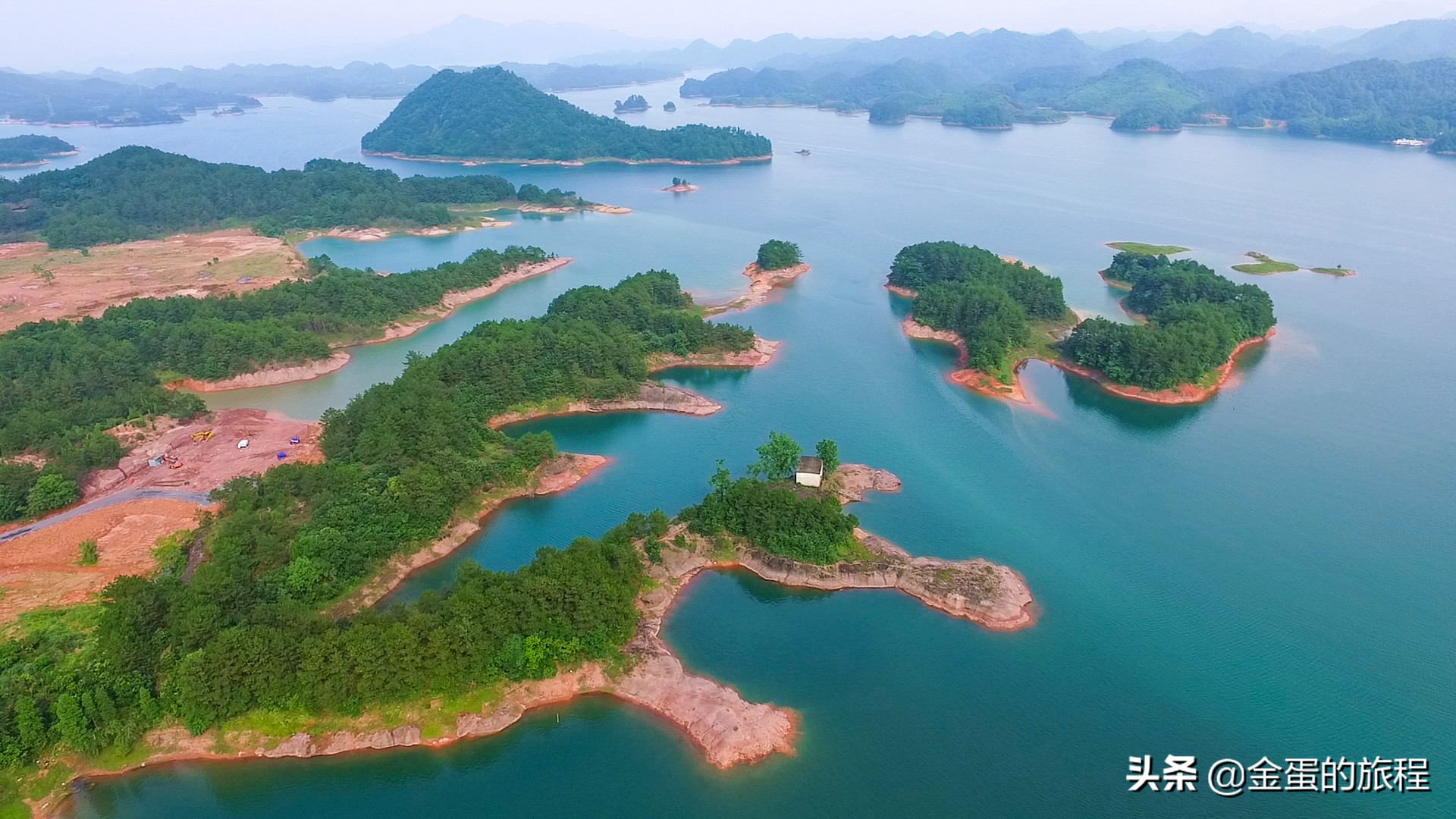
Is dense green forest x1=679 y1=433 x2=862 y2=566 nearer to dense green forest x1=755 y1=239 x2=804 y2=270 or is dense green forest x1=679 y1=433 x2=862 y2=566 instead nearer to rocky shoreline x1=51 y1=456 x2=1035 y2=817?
rocky shoreline x1=51 y1=456 x2=1035 y2=817

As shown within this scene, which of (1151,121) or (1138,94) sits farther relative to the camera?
(1138,94)

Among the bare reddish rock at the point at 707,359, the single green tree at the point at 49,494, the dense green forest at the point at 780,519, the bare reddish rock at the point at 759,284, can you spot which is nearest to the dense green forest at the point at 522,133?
the bare reddish rock at the point at 759,284

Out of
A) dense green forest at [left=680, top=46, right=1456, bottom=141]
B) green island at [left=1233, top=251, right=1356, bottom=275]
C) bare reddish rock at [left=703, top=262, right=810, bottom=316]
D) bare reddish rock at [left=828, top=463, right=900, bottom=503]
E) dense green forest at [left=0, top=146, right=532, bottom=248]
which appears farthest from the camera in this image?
dense green forest at [left=680, top=46, right=1456, bottom=141]

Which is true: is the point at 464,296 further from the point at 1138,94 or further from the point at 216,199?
the point at 1138,94

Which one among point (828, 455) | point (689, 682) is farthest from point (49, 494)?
point (828, 455)

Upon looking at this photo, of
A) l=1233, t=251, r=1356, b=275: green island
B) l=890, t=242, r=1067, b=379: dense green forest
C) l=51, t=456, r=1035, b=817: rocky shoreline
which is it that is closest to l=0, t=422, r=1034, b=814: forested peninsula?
l=51, t=456, r=1035, b=817: rocky shoreline

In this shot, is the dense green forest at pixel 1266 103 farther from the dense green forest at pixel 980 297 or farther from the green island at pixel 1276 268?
the dense green forest at pixel 980 297
